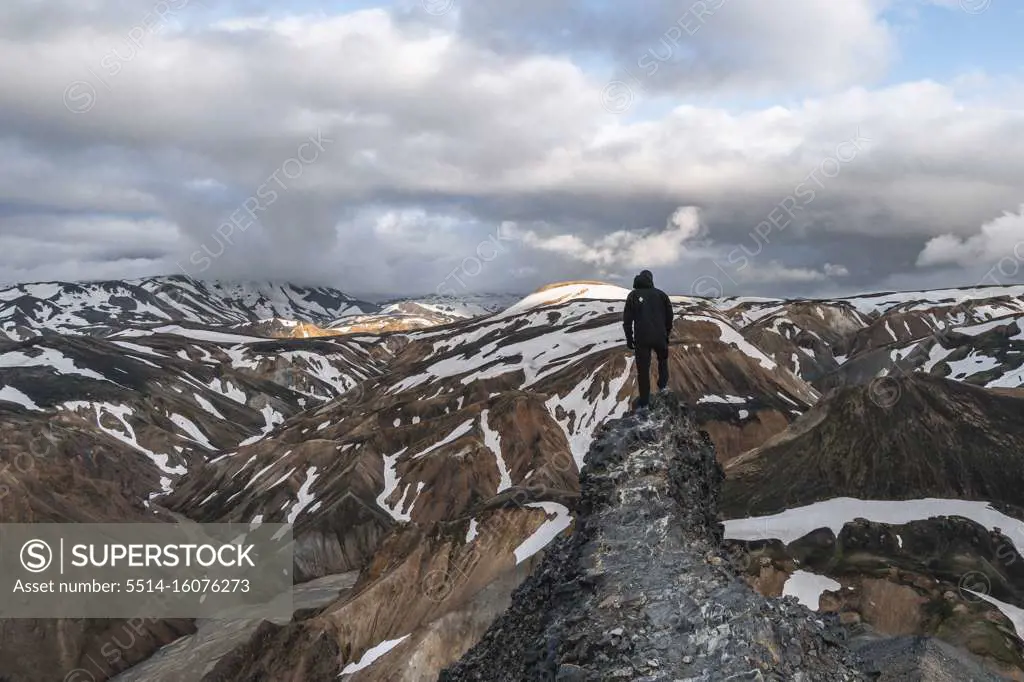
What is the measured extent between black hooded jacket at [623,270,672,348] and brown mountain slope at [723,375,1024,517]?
5385 centimetres

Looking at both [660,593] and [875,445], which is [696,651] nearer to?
[660,593]

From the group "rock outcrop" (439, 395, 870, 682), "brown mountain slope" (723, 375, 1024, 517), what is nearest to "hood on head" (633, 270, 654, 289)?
"rock outcrop" (439, 395, 870, 682)

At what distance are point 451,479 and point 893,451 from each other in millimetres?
62203

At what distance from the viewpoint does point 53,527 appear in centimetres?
8381

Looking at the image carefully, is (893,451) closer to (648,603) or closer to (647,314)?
(647,314)

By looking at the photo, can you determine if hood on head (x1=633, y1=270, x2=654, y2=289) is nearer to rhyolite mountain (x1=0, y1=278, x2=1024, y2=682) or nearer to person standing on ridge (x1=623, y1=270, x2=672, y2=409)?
person standing on ridge (x1=623, y1=270, x2=672, y2=409)

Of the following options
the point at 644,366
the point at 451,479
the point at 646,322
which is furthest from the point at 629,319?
the point at 451,479

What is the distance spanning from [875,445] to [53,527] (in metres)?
91.2

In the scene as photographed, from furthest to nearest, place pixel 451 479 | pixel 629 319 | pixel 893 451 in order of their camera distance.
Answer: pixel 451 479 < pixel 893 451 < pixel 629 319

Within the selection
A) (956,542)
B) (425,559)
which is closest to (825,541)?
(956,542)

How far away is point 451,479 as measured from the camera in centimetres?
11112

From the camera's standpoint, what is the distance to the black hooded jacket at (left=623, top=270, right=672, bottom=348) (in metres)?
16.3

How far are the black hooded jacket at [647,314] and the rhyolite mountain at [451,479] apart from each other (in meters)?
2.35

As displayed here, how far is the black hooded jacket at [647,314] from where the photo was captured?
16266 mm
